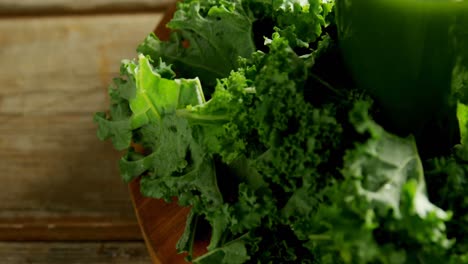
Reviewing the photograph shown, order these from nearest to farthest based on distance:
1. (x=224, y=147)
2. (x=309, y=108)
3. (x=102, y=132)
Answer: (x=309, y=108)
(x=224, y=147)
(x=102, y=132)

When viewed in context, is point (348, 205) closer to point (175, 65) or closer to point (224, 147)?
point (224, 147)

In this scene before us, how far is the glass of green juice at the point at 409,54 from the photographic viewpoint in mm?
1298

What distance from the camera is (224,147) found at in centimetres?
138

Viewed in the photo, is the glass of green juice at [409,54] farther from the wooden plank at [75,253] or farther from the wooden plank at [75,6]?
the wooden plank at [75,6]

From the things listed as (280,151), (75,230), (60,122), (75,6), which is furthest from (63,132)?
(280,151)

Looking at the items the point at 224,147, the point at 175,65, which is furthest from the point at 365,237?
the point at 175,65

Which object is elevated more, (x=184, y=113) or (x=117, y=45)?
(x=184, y=113)

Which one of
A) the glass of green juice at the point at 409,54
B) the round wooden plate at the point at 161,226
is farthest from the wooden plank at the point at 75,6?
the glass of green juice at the point at 409,54

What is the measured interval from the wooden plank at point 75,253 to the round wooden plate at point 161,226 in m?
0.22

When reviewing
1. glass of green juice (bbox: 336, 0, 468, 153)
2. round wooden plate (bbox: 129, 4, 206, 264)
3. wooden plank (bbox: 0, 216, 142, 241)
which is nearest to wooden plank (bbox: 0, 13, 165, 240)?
wooden plank (bbox: 0, 216, 142, 241)

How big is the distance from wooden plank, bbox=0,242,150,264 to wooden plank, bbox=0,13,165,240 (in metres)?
0.03

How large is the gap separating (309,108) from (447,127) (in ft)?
0.96

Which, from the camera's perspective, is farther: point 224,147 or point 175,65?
point 175,65

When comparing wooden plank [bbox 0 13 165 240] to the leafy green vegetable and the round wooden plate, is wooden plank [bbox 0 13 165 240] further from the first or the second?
the leafy green vegetable
